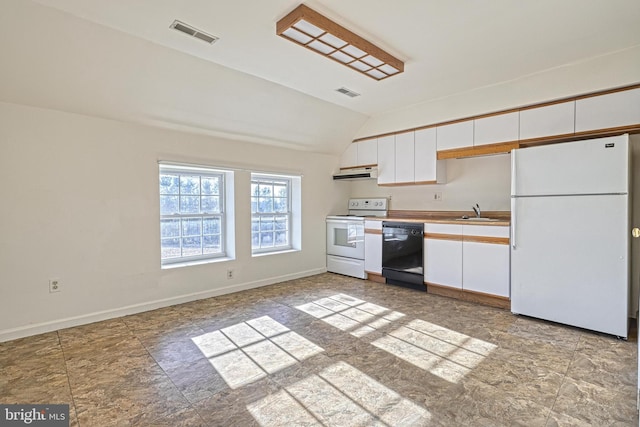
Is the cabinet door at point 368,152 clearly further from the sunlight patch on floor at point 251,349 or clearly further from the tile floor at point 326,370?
the sunlight patch on floor at point 251,349

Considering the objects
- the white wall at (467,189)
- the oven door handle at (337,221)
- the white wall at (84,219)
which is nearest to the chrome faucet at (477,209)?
the white wall at (467,189)

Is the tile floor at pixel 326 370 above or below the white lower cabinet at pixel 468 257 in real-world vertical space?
below

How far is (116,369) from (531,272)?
384 cm

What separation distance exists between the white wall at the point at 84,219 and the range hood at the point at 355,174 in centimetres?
196

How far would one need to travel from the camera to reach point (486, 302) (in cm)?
378

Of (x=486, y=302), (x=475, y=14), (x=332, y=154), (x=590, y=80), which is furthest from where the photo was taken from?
(x=332, y=154)

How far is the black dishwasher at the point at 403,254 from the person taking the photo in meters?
4.33

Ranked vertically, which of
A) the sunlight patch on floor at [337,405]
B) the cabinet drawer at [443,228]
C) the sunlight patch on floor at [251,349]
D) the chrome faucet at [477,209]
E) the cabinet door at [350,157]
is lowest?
the sunlight patch on floor at [337,405]

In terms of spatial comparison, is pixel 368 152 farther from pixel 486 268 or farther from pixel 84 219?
pixel 84 219

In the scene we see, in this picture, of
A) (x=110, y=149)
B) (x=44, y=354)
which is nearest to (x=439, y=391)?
(x=44, y=354)

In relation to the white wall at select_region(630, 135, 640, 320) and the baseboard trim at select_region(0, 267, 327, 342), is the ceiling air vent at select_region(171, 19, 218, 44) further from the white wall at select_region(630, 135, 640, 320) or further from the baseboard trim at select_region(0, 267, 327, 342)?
the white wall at select_region(630, 135, 640, 320)

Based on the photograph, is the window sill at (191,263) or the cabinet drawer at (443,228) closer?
the window sill at (191,263)

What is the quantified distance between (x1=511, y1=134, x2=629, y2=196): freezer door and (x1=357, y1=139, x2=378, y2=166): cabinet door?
6.87 feet

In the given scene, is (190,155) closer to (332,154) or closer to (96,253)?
(96,253)
